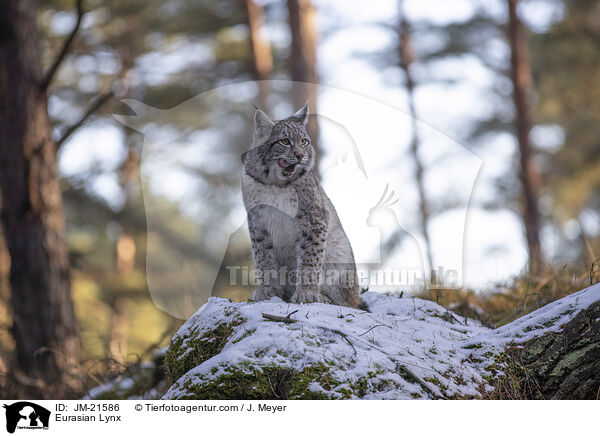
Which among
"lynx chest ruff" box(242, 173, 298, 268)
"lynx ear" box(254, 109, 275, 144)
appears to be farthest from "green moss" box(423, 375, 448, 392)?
"lynx ear" box(254, 109, 275, 144)

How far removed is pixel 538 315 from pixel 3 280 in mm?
12717

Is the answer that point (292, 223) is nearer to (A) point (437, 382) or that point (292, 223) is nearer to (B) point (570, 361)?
(A) point (437, 382)

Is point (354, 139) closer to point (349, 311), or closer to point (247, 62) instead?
point (349, 311)

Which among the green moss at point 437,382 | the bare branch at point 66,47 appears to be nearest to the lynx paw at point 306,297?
the green moss at point 437,382

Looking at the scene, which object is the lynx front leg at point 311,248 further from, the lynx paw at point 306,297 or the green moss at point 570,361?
the green moss at point 570,361

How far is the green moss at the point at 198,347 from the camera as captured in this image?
3.11 meters

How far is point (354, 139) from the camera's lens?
4074 mm

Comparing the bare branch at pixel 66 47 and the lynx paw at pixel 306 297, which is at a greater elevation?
the bare branch at pixel 66 47

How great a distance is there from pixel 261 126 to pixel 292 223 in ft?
2.61

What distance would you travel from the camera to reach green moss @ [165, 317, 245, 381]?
3.11 meters

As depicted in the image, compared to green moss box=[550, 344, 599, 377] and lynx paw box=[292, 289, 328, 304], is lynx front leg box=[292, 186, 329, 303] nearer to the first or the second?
lynx paw box=[292, 289, 328, 304]

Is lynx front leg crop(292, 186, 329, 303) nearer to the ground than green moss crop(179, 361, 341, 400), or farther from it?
farther from it
